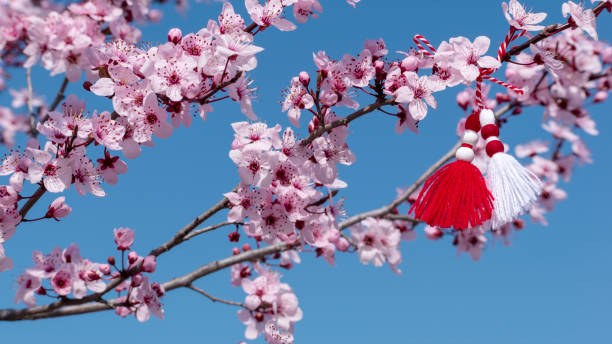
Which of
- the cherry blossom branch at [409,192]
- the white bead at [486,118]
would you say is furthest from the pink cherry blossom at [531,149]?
the white bead at [486,118]

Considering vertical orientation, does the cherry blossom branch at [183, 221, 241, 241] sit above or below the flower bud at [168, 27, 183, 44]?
below

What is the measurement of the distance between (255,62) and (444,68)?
904mm

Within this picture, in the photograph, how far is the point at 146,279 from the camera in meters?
2.93

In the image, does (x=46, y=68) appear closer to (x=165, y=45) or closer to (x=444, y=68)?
(x=165, y=45)

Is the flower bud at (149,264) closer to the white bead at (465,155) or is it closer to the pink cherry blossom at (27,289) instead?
the pink cherry blossom at (27,289)

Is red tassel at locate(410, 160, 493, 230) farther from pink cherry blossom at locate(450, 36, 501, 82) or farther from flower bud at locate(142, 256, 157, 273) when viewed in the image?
flower bud at locate(142, 256, 157, 273)

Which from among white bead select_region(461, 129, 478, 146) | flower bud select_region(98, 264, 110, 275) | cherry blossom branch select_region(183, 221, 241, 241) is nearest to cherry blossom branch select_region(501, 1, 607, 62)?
white bead select_region(461, 129, 478, 146)

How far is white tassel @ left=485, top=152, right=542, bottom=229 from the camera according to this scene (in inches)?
89.4

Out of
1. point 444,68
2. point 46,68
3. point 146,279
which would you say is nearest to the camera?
point 46,68

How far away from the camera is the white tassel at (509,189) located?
89.4 inches

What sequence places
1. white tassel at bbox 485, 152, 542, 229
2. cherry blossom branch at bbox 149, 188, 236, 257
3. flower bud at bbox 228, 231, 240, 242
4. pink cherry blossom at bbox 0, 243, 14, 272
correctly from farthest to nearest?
flower bud at bbox 228, 231, 240, 242
cherry blossom branch at bbox 149, 188, 236, 257
pink cherry blossom at bbox 0, 243, 14, 272
white tassel at bbox 485, 152, 542, 229

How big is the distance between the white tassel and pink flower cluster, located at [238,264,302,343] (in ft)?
4.58

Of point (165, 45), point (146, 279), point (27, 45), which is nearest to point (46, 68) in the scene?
point (27, 45)

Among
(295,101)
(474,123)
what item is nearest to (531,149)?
(474,123)
